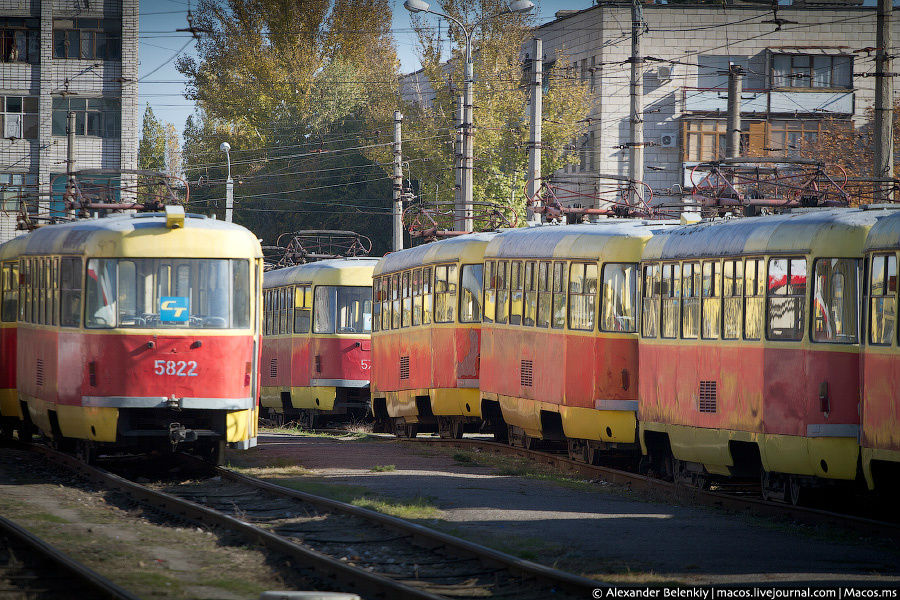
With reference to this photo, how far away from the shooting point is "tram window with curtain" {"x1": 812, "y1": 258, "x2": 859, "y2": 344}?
510 inches

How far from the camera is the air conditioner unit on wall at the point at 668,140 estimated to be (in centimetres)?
5697

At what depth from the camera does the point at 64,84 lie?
5534cm

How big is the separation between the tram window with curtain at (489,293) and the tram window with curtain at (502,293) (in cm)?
21

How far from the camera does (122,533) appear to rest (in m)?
12.1

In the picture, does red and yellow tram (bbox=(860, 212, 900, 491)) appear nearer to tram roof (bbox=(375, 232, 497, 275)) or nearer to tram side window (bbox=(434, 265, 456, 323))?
tram roof (bbox=(375, 232, 497, 275))

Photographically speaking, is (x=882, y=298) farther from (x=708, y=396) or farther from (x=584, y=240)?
(x=584, y=240)

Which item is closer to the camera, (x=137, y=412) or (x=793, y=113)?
(x=137, y=412)

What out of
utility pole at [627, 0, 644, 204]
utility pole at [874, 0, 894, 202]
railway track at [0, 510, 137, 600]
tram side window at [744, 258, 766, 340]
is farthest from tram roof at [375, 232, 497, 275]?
railway track at [0, 510, 137, 600]

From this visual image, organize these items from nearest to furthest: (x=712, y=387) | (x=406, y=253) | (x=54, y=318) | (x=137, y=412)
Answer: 1. (x=712, y=387)
2. (x=137, y=412)
3. (x=54, y=318)
4. (x=406, y=253)

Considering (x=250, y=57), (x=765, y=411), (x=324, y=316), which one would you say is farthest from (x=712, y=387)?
(x=250, y=57)

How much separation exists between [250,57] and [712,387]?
154 feet

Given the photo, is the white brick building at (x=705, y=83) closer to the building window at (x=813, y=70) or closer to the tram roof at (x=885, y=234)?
the building window at (x=813, y=70)

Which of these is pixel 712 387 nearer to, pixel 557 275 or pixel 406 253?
pixel 557 275

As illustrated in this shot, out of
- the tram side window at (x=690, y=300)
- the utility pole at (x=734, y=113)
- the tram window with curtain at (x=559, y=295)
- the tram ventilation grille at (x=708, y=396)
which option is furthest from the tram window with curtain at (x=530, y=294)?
the utility pole at (x=734, y=113)
